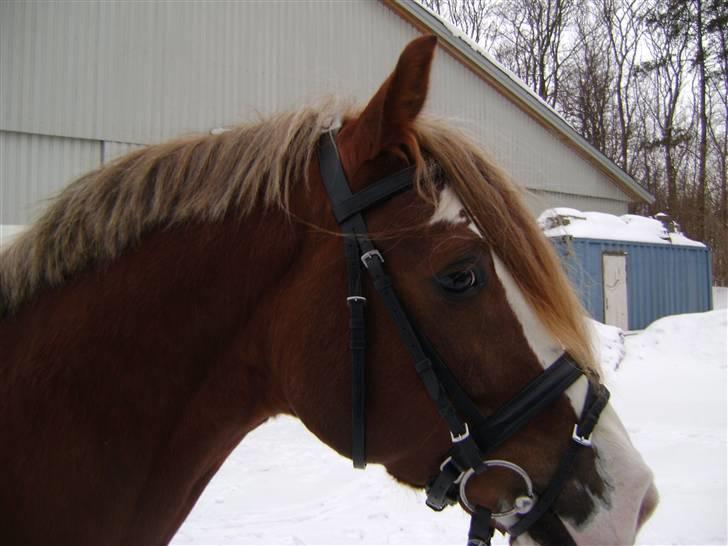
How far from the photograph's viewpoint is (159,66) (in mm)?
9023

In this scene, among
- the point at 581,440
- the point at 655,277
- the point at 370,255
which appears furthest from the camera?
the point at 655,277

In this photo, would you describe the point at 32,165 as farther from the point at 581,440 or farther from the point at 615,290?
the point at 615,290

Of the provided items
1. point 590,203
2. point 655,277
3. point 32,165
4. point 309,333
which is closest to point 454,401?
point 309,333

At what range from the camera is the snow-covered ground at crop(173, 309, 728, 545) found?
11.9 feet

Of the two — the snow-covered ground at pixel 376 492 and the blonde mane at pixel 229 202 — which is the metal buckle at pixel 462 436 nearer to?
the blonde mane at pixel 229 202

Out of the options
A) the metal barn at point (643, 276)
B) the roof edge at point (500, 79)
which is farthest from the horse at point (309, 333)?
the roof edge at point (500, 79)

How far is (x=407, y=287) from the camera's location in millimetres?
1277

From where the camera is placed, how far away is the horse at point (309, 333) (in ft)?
4.00

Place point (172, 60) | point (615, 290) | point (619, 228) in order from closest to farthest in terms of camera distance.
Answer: point (172, 60) → point (615, 290) → point (619, 228)

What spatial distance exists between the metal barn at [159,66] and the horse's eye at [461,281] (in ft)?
18.6

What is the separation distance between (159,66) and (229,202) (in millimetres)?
8951

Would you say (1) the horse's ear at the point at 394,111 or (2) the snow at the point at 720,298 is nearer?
(1) the horse's ear at the point at 394,111

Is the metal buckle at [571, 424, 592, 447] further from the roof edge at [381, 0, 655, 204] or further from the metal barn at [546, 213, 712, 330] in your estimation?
the roof edge at [381, 0, 655, 204]

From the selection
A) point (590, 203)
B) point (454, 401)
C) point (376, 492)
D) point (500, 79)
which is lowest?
point (376, 492)
